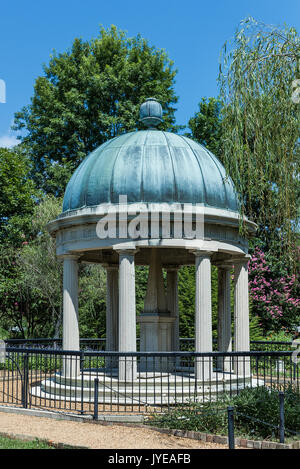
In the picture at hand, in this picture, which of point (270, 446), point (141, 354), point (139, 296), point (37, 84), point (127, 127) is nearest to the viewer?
point (270, 446)

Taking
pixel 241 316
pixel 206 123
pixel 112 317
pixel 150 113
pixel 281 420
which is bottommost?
pixel 281 420

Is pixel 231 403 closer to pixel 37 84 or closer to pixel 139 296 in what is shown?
pixel 139 296

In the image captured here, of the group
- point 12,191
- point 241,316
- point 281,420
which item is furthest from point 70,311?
point 12,191

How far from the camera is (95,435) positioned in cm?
995

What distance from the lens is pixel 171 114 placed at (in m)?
36.5

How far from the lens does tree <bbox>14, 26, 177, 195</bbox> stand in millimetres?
33062

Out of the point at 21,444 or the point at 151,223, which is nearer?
the point at 21,444

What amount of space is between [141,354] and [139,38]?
29822mm

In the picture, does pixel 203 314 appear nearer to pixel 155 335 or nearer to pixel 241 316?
pixel 241 316

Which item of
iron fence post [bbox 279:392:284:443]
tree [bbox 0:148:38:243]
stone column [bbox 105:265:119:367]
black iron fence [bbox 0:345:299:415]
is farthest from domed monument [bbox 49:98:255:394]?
tree [bbox 0:148:38:243]

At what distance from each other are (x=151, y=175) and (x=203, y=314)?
406 centimetres

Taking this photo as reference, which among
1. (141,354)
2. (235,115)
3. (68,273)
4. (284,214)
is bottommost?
(141,354)

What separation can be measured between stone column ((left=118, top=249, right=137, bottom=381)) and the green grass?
14.3 ft
